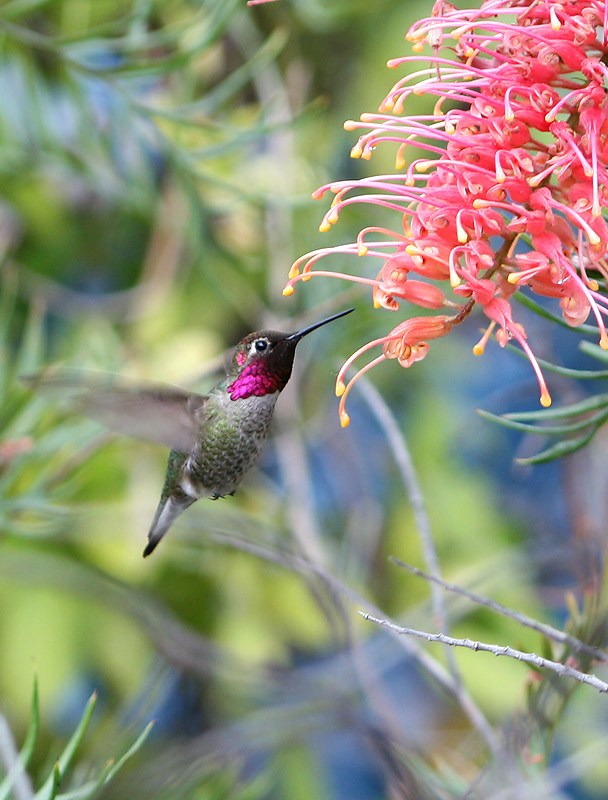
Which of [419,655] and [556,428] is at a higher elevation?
[556,428]

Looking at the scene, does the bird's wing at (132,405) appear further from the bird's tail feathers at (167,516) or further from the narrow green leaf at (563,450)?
the narrow green leaf at (563,450)

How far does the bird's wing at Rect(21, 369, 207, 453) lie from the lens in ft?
2.15

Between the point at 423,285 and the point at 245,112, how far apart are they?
1054 millimetres

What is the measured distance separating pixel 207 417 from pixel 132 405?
12 centimetres

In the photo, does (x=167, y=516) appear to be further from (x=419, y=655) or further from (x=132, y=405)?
(x=419, y=655)

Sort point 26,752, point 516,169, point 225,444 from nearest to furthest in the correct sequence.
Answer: point 516,169 < point 26,752 < point 225,444

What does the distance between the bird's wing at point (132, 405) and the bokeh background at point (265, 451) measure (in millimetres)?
188

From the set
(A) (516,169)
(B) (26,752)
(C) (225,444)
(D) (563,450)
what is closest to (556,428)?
(D) (563,450)

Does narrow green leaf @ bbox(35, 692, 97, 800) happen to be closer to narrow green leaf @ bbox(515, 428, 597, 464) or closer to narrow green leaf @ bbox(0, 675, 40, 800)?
narrow green leaf @ bbox(0, 675, 40, 800)

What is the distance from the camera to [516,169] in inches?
21.3

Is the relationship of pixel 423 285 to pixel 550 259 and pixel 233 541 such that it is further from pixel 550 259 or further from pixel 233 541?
pixel 233 541

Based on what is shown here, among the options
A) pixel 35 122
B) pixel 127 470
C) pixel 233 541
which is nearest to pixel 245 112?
pixel 35 122

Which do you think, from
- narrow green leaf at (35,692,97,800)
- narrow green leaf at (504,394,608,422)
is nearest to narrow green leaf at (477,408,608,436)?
narrow green leaf at (504,394,608,422)

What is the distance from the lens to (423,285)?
0.59 metres
